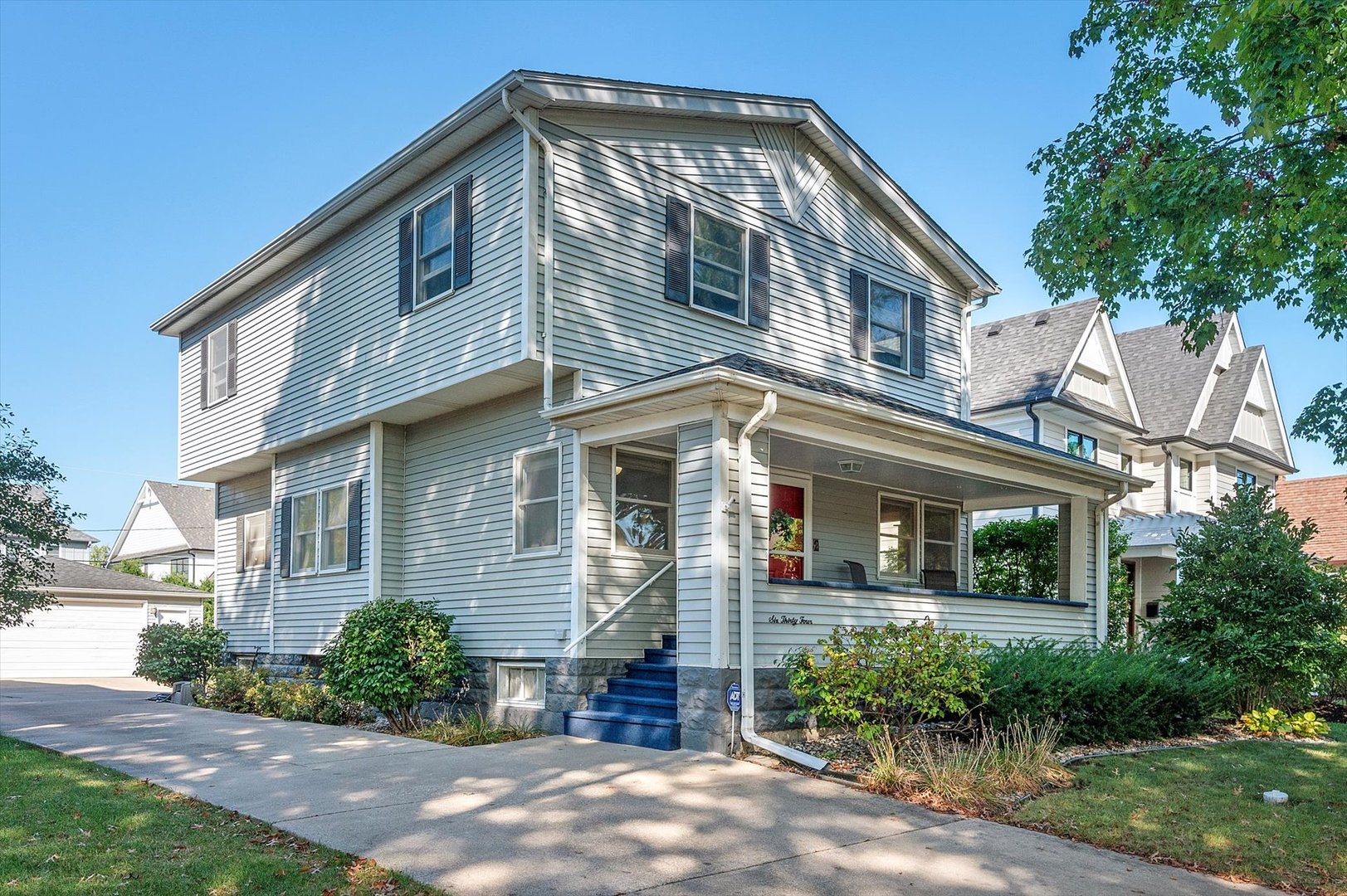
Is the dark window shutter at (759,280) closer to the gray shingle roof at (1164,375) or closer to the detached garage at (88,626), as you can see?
the gray shingle roof at (1164,375)

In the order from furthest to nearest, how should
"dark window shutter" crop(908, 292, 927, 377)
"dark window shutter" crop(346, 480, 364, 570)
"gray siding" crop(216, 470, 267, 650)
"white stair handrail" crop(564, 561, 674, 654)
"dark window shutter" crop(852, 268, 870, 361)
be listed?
"gray siding" crop(216, 470, 267, 650), "dark window shutter" crop(908, 292, 927, 377), "dark window shutter" crop(852, 268, 870, 361), "dark window shutter" crop(346, 480, 364, 570), "white stair handrail" crop(564, 561, 674, 654)

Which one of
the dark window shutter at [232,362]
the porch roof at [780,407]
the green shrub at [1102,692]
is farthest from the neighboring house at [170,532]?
the green shrub at [1102,692]

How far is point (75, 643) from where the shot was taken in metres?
25.8

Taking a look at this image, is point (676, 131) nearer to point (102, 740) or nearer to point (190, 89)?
point (102, 740)

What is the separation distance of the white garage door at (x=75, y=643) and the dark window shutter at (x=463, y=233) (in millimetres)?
17485

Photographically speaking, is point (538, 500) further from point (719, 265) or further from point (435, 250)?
point (719, 265)

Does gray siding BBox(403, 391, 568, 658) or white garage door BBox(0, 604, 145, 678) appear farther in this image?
white garage door BBox(0, 604, 145, 678)

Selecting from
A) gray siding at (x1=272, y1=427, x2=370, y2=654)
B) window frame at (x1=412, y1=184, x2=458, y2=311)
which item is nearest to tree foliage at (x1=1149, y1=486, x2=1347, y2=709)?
window frame at (x1=412, y1=184, x2=458, y2=311)

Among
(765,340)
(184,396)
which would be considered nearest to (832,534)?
(765,340)

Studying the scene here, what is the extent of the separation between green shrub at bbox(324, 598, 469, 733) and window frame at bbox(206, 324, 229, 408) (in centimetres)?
677

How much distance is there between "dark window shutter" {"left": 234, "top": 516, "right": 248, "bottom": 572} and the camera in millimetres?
17922

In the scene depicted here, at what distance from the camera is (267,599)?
16.9 meters

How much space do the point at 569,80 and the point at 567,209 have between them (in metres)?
1.33

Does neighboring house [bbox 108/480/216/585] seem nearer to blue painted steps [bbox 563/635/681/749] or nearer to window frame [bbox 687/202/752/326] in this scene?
window frame [bbox 687/202/752/326]
